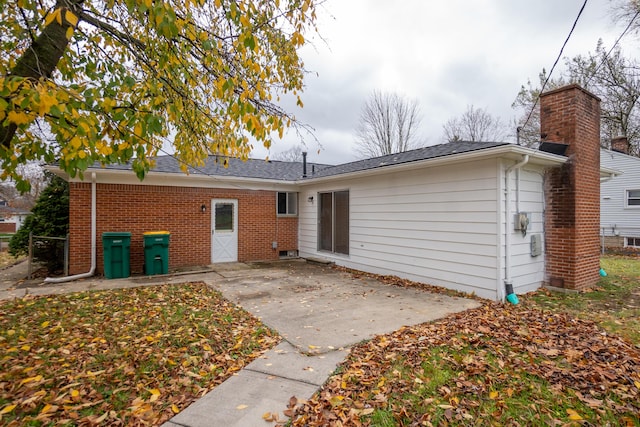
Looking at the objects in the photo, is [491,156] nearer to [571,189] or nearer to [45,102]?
[571,189]

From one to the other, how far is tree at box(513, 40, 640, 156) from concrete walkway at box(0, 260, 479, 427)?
17420 mm

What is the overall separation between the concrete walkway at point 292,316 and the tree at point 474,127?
22.4 m

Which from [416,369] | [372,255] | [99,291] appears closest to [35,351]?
[99,291]

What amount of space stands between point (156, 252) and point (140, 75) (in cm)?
477

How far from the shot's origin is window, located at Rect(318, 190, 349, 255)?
30.9 feet

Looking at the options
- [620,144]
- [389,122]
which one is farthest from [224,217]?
[620,144]

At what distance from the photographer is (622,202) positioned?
1512cm

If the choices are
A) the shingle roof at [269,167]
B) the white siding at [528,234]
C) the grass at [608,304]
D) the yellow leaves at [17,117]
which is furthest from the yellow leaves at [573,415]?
the shingle roof at [269,167]

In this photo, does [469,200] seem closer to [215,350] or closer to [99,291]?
[215,350]

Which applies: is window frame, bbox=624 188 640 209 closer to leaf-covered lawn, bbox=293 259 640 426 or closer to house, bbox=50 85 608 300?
house, bbox=50 85 608 300

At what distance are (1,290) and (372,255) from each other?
317 inches

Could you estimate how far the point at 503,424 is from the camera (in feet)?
7.50

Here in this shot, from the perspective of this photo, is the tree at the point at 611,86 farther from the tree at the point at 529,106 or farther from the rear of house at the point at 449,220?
the rear of house at the point at 449,220

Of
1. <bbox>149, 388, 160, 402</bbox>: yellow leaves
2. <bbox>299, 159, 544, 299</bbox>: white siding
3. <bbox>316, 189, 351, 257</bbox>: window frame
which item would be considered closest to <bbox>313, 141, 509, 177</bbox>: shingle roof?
<bbox>299, 159, 544, 299</bbox>: white siding
